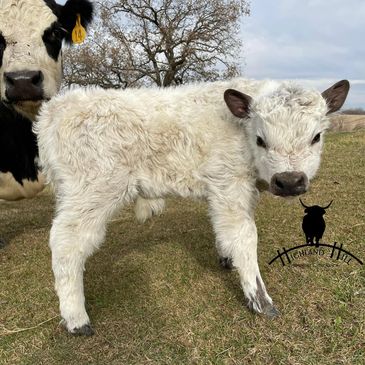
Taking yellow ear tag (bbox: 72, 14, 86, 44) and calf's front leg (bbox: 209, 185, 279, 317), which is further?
yellow ear tag (bbox: 72, 14, 86, 44)

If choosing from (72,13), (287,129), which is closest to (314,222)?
(287,129)

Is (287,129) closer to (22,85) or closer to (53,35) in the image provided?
(22,85)

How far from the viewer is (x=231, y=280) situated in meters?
3.78

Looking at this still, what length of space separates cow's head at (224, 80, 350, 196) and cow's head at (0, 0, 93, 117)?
186 cm

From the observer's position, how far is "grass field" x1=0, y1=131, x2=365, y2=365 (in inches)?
111

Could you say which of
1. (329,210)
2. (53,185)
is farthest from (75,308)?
(329,210)

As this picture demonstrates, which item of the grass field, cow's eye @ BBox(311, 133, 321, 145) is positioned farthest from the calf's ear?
the grass field

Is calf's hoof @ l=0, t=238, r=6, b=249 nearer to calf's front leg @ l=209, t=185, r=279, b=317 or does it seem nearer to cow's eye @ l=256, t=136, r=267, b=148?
calf's front leg @ l=209, t=185, r=279, b=317

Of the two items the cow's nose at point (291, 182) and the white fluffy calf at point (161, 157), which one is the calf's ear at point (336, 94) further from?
the cow's nose at point (291, 182)

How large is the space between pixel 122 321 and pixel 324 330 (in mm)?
1412

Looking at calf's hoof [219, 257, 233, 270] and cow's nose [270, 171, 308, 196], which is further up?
cow's nose [270, 171, 308, 196]

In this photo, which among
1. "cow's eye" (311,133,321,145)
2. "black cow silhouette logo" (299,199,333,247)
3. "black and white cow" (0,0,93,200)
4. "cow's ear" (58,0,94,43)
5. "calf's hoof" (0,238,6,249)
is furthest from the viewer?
"calf's hoof" (0,238,6,249)

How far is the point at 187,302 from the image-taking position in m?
3.46

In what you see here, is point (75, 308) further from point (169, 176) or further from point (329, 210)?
point (329, 210)
